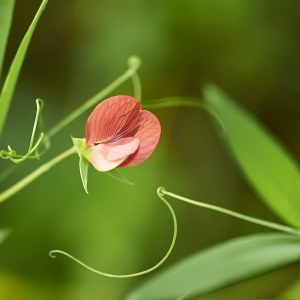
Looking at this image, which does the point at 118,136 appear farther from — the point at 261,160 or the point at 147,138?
the point at 261,160

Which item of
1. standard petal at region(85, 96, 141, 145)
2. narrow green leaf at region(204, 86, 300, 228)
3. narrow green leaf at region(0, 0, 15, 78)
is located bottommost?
standard petal at region(85, 96, 141, 145)

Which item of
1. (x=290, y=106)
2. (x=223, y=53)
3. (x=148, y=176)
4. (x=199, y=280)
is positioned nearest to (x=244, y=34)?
(x=223, y=53)

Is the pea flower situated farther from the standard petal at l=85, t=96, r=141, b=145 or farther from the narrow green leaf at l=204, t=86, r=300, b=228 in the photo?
the narrow green leaf at l=204, t=86, r=300, b=228

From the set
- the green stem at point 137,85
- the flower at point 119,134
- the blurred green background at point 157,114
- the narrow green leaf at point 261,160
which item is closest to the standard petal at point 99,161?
the flower at point 119,134

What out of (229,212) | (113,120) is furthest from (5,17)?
(229,212)

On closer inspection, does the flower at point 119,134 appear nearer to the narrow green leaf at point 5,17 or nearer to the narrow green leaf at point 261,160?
the narrow green leaf at point 5,17

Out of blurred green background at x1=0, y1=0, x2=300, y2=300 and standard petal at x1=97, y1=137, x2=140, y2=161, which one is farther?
blurred green background at x1=0, y1=0, x2=300, y2=300

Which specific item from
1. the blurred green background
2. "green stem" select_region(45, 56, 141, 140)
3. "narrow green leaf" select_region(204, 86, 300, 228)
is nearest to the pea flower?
"green stem" select_region(45, 56, 141, 140)
